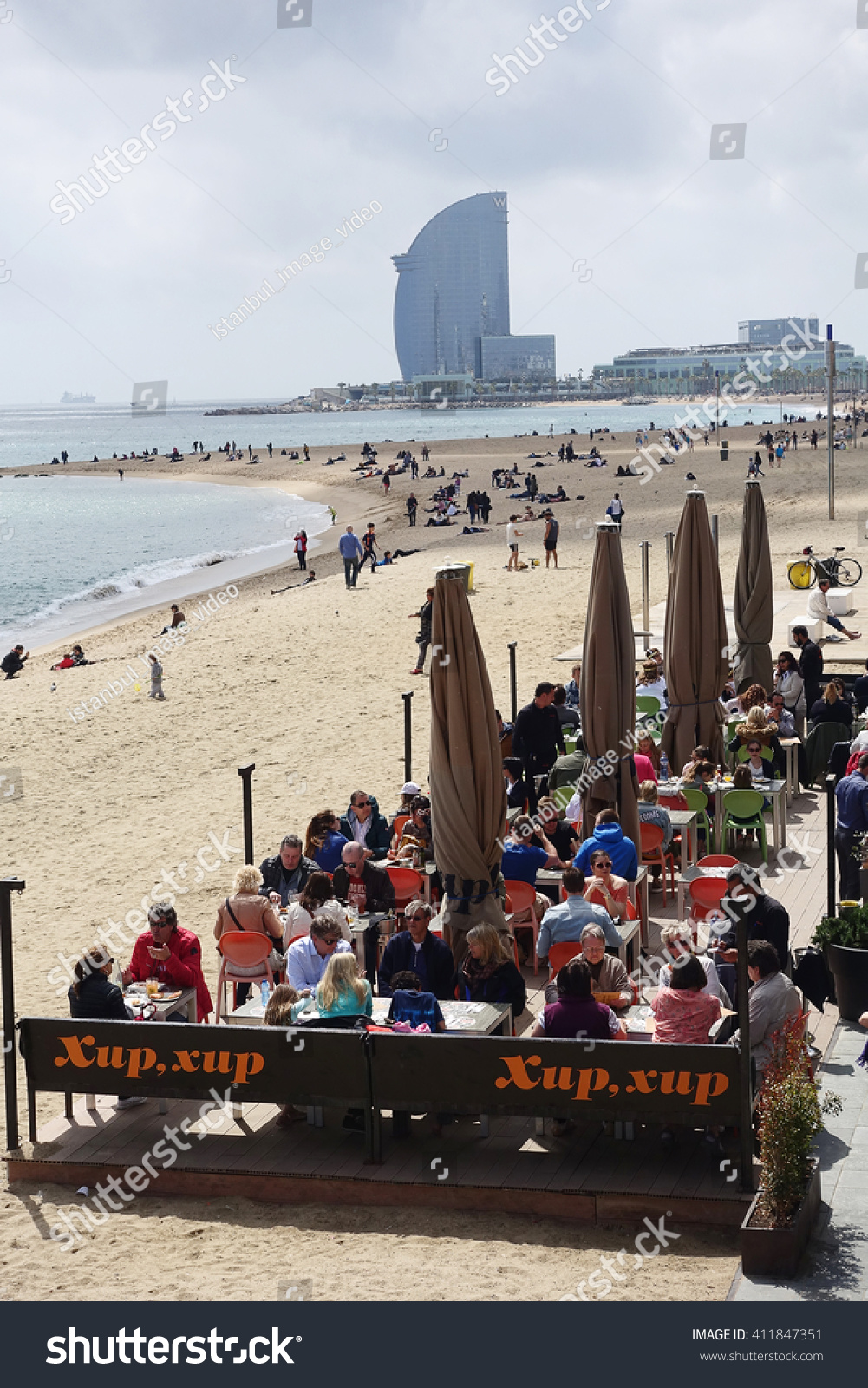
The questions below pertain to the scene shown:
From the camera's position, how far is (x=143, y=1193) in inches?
277

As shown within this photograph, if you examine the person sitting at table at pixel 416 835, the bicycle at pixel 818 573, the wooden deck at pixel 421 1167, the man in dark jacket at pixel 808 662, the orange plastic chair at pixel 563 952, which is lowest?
the wooden deck at pixel 421 1167

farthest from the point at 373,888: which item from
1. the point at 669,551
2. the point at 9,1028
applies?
the point at 669,551

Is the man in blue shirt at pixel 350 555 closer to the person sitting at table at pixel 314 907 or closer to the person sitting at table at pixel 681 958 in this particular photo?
the person sitting at table at pixel 314 907

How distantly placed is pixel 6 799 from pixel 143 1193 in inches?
396

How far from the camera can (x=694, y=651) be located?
12.3 m

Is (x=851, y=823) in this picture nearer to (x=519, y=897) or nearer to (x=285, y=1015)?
(x=519, y=897)

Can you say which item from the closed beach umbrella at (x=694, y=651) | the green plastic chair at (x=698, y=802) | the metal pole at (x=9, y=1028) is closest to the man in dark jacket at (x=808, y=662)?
the closed beach umbrella at (x=694, y=651)

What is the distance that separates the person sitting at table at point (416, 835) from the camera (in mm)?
10445

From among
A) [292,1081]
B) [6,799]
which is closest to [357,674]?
[6,799]

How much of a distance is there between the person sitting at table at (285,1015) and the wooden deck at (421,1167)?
0.20 feet

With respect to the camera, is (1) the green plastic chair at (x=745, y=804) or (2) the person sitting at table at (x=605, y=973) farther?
(1) the green plastic chair at (x=745, y=804)

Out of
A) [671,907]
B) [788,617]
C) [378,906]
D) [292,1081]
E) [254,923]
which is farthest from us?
[788,617]

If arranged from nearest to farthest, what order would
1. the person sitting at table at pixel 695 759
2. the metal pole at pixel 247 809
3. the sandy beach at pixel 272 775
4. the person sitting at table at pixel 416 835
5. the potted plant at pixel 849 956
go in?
the sandy beach at pixel 272 775 → the potted plant at pixel 849 956 → the metal pole at pixel 247 809 → the person sitting at table at pixel 416 835 → the person sitting at table at pixel 695 759
